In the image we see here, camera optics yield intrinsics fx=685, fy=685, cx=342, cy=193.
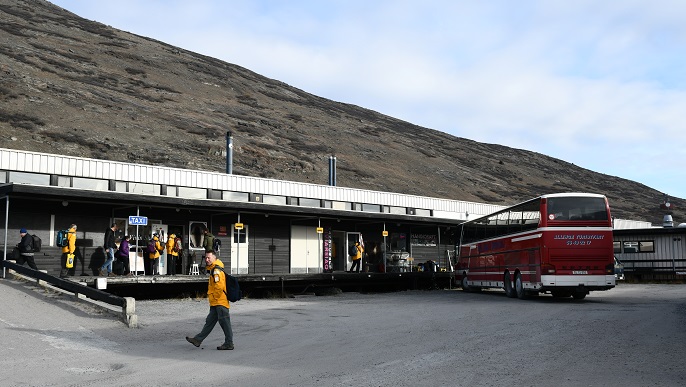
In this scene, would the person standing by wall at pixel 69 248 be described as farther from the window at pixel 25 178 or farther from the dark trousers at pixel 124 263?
the window at pixel 25 178

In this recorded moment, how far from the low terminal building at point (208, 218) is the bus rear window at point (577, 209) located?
10349 mm

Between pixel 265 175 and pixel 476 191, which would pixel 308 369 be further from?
pixel 476 191

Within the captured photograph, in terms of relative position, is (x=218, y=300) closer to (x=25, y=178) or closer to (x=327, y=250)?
(x=25, y=178)

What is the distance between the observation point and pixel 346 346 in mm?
12680

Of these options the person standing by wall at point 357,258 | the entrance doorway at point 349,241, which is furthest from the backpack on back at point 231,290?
the entrance doorway at point 349,241

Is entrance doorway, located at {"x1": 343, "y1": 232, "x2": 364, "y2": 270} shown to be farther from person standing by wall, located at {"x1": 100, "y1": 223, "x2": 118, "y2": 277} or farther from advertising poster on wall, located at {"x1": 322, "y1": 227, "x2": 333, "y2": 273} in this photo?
person standing by wall, located at {"x1": 100, "y1": 223, "x2": 118, "y2": 277}

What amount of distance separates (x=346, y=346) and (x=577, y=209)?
1275 cm

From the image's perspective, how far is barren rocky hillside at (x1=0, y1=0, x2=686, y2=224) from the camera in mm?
59750

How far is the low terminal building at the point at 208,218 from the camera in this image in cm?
2328

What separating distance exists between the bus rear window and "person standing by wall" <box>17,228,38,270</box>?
16712 millimetres

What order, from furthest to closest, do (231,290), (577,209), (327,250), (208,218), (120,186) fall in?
1. (327,250)
2. (120,186)
3. (208,218)
4. (577,209)
5. (231,290)

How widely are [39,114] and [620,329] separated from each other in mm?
55510

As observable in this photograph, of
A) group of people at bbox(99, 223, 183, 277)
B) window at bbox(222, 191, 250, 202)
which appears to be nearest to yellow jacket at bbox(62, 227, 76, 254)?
group of people at bbox(99, 223, 183, 277)

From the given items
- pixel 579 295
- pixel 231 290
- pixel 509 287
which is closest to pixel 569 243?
pixel 579 295
